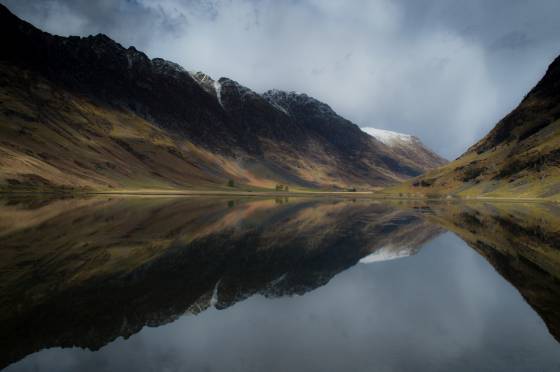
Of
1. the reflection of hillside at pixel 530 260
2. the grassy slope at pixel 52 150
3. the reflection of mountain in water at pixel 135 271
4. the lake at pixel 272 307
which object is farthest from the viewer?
the grassy slope at pixel 52 150

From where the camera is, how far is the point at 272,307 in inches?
648

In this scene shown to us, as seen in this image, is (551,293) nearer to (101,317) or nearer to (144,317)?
(144,317)

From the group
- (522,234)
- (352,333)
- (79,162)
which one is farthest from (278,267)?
(79,162)

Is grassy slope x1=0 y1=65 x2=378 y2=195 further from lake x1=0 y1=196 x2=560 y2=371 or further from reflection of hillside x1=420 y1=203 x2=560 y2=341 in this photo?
reflection of hillside x1=420 y1=203 x2=560 y2=341

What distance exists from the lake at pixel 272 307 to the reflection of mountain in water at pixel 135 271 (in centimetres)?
8

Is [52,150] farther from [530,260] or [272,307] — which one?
[530,260]

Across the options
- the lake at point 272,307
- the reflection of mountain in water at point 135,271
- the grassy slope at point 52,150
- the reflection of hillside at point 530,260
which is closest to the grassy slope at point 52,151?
the grassy slope at point 52,150

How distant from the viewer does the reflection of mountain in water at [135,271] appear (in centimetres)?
1353

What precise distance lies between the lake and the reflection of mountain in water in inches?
3.2

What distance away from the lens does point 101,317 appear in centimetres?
1409

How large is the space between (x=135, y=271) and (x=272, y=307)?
31.5 ft

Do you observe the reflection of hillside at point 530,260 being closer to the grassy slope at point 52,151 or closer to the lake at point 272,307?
the lake at point 272,307

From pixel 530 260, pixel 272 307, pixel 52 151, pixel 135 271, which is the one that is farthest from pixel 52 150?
pixel 530 260

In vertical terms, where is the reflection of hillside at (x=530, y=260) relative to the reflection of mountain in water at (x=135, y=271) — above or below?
above
